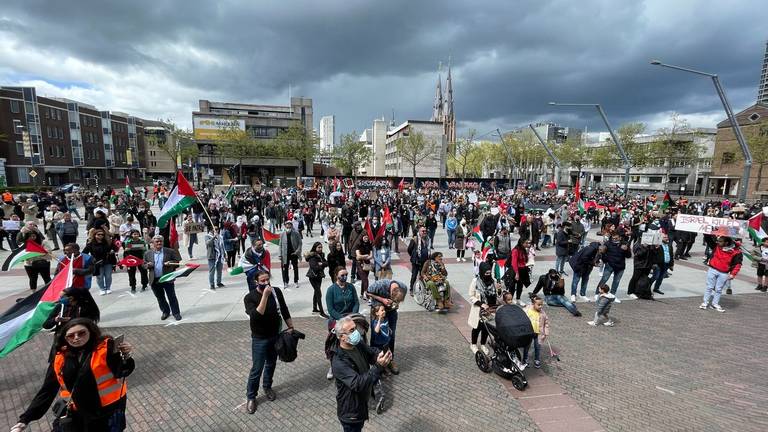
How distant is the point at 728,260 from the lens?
27.8 ft

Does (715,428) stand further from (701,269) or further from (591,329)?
(701,269)

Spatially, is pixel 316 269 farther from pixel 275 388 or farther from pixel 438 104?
pixel 438 104

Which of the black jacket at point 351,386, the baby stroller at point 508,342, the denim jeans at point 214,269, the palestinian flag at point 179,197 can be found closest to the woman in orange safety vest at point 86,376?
the black jacket at point 351,386

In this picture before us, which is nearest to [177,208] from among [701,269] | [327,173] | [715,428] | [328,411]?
[328,411]

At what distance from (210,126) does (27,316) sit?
7131 centimetres

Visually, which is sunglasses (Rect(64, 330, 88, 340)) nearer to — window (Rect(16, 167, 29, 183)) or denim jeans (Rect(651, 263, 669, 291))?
denim jeans (Rect(651, 263, 669, 291))

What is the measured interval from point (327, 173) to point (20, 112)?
5633 cm

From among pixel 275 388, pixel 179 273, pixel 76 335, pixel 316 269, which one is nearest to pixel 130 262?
pixel 179 273

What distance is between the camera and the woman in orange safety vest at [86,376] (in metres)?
3.08

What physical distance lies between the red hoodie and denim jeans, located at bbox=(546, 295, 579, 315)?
3758 mm

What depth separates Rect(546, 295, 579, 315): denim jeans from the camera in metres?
8.36

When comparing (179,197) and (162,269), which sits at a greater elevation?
(179,197)

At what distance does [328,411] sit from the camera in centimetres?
478

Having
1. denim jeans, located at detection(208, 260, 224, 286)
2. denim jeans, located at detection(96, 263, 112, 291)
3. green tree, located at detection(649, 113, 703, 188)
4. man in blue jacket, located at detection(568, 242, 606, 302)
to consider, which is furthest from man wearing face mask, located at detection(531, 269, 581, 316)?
green tree, located at detection(649, 113, 703, 188)
